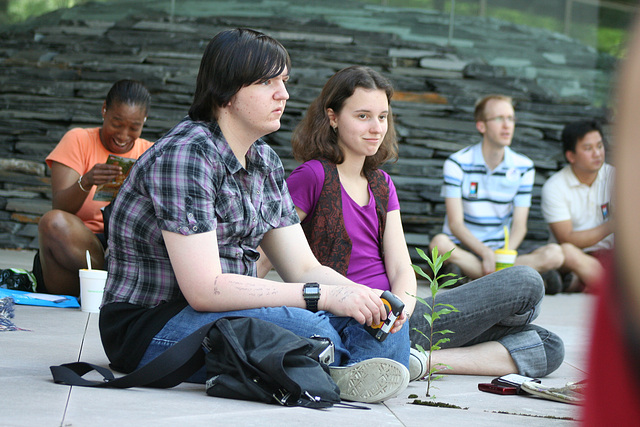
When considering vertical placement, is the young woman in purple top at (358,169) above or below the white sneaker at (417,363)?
above

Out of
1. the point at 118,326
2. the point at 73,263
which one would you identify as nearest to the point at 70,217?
the point at 73,263

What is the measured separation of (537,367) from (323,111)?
4.09 feet

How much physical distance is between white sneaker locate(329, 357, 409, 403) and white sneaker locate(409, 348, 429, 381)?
0.37 m

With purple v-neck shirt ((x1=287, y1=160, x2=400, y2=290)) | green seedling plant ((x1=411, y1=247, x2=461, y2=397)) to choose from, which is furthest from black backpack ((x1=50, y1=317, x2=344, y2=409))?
purple v-neck shirt ((x1=287, y1=160, x2=400, y2=290))

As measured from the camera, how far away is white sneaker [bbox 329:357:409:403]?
207cm

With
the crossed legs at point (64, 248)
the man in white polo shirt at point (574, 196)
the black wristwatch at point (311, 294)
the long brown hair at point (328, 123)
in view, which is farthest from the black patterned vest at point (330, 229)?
the man in white polo shirt at point (574, 196)

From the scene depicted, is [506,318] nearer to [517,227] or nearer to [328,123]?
[328,123]

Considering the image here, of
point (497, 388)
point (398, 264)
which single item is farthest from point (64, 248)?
point (497, 388)

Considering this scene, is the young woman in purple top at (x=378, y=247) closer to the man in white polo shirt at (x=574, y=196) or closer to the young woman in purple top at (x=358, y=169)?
the young woman in purple top at (x=358, y=169)

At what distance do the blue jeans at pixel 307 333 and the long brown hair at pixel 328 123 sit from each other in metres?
0.84

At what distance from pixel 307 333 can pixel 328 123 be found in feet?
3.56

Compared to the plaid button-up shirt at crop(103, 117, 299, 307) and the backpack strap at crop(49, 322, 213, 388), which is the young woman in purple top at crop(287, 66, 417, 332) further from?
the backpack strap at crop(49, 322, 213, 388)

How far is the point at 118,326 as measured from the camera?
2209 mm

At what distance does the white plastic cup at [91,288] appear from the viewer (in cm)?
354
